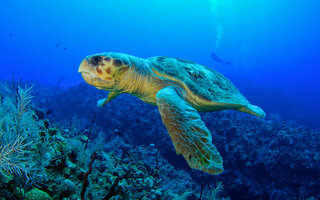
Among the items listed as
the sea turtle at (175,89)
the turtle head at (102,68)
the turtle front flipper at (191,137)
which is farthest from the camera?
the turtle head at (102,68)

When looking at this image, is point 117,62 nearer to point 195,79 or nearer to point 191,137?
point 195,79

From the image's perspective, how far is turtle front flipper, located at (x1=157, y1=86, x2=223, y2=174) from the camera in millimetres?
1434

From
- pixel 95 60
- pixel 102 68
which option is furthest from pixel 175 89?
pixel 95 60

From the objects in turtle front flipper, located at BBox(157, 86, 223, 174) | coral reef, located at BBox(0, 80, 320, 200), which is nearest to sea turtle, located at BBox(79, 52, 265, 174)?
turtle front flipper, located at BBox(157, 86, 223, 174)

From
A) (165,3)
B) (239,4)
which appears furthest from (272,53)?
(165,3)

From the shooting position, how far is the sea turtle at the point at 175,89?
154 centimetres

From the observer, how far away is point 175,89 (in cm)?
262

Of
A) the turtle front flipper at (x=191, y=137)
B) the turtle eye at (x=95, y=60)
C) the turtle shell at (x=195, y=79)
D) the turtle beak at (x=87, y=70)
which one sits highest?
the turtle shell at (x=195, y=79)

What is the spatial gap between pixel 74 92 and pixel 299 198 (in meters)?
11.9

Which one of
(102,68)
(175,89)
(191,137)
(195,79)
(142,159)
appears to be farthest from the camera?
(142,159)

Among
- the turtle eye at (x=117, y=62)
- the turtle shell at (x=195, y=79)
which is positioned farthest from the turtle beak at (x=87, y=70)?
the turtle shell at (x=195, y=79)

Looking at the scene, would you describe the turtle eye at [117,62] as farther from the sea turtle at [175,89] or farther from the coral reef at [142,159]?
the coral reef at [142,159]

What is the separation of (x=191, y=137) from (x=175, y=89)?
1169mm

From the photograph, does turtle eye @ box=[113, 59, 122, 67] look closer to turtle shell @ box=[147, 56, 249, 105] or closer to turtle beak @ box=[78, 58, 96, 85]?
turtle beak @ box=[78, 58, 96, 85]
